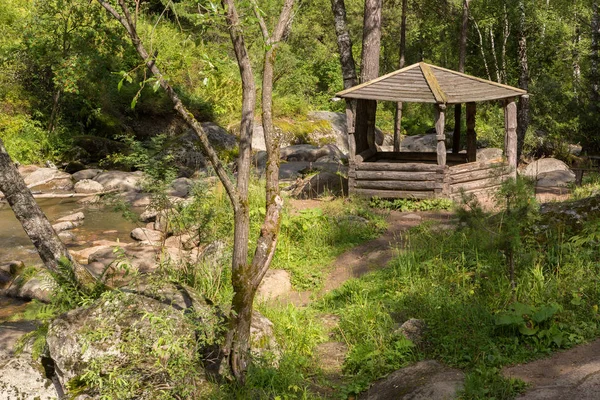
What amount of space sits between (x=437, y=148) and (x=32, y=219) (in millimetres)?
8657

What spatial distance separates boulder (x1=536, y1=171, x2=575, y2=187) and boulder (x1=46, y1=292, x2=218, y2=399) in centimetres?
1139

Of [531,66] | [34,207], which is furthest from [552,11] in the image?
[34,207]

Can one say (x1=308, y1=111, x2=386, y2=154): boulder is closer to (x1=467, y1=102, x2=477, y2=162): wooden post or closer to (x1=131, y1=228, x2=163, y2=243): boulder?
(x1=467, y1=102, x2=477, y2=162): wooden post

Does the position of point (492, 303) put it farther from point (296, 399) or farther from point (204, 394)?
point (204, 394)

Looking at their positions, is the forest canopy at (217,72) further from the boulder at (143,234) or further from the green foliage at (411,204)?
the green foliage at (411,204)

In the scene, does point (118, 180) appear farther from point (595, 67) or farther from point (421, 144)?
point (595, 67)

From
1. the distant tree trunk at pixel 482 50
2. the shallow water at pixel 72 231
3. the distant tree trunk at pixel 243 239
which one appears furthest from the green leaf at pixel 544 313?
the distant tree trunk at pixel 482 50

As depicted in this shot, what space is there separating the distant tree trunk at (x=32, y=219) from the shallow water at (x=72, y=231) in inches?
181

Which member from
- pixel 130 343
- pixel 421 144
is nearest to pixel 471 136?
pixel 421 144

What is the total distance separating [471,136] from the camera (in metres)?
16.0

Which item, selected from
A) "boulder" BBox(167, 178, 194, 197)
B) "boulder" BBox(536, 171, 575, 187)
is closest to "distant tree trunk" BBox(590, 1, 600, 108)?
"boulder" BBox(536, 171, 575, 187)

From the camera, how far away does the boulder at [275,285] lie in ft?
26.6

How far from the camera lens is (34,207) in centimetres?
677

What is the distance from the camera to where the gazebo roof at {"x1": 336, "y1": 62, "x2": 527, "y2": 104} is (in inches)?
501
